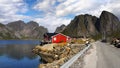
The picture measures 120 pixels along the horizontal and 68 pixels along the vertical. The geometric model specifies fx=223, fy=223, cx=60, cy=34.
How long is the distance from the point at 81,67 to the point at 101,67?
4.69 ft

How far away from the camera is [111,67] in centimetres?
1566

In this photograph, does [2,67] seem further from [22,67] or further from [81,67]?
[81,67]

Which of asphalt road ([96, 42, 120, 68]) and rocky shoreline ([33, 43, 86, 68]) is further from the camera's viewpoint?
rocky shoreline ([33, 43, 86, 68])

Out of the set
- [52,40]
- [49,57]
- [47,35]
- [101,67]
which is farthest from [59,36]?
[101,67]

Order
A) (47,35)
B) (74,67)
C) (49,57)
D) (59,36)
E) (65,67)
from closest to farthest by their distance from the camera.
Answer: (65,67), (74,67), (49,57), (59,36), (47,35)

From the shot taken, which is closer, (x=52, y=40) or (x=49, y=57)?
(x=49, y=57)

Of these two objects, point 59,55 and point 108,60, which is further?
point 59,55

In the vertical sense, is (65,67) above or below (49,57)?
above

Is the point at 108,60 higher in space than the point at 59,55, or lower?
higher

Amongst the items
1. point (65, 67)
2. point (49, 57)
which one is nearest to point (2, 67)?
point (49, 57)

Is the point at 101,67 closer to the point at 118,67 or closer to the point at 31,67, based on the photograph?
the point at 118,67

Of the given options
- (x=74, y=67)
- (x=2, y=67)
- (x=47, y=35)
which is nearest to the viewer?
(x=74, y=67)

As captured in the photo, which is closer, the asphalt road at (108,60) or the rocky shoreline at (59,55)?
the asphalt road at (108,60)

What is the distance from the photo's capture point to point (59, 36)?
10556cm
